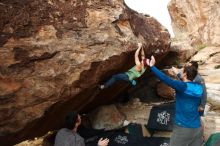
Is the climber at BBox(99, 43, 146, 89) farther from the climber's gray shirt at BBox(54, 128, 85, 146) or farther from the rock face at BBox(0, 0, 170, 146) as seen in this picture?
the climber's gray shirt at BBox(54, 128, 85, 146)

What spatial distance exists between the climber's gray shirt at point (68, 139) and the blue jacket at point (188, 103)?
1.96 metres

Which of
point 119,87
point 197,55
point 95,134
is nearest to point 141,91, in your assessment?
point 119,87

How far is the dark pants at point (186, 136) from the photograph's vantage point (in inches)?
285

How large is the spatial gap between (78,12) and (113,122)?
3889mm

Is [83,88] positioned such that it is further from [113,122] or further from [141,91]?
[141,91]

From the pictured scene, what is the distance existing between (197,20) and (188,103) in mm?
16373

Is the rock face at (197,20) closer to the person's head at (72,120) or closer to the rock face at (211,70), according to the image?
the rock face at (211,70)

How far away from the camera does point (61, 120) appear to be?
1079 cm

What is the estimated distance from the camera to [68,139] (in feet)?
19.6

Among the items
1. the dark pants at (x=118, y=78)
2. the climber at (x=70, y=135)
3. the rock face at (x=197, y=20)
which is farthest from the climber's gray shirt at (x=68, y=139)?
the rock face at (x=197, y=20)

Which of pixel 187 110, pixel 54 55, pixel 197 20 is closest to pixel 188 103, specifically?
pixel 187 110

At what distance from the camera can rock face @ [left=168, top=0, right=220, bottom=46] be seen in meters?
18.9

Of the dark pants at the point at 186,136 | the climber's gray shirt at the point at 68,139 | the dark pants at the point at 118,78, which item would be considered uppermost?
the climber's gray shirt at the point at 68,139

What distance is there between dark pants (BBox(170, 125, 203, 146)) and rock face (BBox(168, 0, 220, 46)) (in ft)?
37.0
